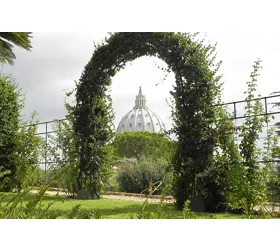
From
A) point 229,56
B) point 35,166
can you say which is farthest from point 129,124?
point 229,56

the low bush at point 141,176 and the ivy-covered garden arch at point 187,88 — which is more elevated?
the ivy-covered garden arch at point 187,88

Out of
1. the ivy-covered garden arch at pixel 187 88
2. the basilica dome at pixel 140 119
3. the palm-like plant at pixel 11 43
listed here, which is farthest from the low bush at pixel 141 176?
the basilica dome at pixel 140 119

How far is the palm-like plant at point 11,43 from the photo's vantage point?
6133mm

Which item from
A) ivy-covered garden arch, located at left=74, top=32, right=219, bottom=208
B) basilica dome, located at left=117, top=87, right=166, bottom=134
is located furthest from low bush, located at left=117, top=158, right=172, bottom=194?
basilica dome, located at left=117, top=87, right=166, bottom=134

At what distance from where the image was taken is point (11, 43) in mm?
6613

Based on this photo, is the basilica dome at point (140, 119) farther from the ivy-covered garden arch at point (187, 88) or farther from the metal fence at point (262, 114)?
the ivy-covered garden arch at point (187, 88)

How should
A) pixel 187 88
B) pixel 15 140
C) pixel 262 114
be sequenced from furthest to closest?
pixel 15 140 < pixel 187 88 < pixel 262 114

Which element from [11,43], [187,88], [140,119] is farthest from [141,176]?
[140,119]

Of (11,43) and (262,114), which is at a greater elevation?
(11,43)

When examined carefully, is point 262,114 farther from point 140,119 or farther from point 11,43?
point 140,119

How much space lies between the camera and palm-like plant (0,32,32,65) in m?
6.13

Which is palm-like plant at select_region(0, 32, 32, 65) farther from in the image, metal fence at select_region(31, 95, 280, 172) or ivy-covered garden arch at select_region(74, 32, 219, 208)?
metal fence at select_region(31, 95, 280, 172)

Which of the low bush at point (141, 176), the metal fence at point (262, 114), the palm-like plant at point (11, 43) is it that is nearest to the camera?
the metal fence at point (262, 114)
